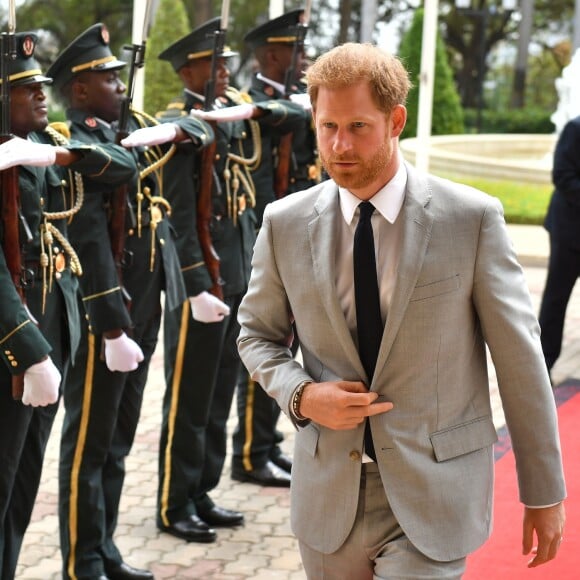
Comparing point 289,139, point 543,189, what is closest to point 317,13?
point 543,189

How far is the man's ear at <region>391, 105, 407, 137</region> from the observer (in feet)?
8.61

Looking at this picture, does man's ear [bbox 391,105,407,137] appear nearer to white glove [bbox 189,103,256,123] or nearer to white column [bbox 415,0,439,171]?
white glove [bbox 189,103,256,123]

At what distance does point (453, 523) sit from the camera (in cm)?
269

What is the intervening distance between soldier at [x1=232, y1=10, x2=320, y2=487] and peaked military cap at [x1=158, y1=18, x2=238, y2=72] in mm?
597

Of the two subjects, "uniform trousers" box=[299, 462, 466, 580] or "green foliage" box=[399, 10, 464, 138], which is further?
"green foliage" box=[399, 10, 464, 138]

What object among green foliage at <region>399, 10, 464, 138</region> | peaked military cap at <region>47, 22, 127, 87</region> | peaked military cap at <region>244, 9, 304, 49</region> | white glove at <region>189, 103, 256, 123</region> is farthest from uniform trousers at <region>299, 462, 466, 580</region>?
green foliage at <region>399, 10, 464, 138</region>

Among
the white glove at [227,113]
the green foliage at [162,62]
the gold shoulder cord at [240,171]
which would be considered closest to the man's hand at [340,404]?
the white glove at [227,113]

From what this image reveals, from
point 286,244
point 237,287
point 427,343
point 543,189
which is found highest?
point 286,244

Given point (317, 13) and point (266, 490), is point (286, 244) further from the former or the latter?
point (317, 13)

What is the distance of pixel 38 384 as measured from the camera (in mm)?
3564

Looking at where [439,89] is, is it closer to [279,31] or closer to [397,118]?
[279,31]

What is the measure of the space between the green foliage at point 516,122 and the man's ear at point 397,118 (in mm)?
27910

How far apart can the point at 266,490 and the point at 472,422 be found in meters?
3.01

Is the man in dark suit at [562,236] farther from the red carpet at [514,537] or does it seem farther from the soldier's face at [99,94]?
the soldier's face at [99,94]
